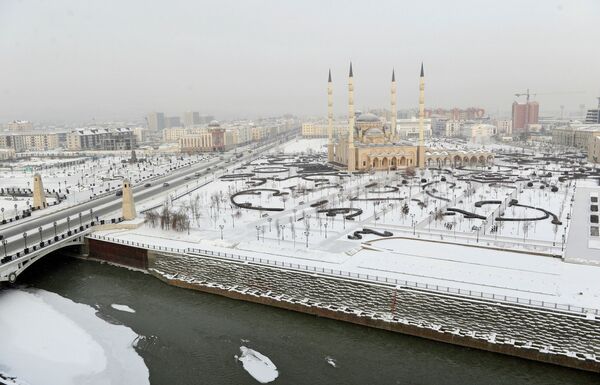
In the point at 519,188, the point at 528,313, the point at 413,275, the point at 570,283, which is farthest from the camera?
the point at 519,188

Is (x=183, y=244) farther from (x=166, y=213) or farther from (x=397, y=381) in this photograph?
(x=397, y=381)

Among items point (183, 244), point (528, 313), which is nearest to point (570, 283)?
point (528, 313)

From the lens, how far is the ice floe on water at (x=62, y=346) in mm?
15730

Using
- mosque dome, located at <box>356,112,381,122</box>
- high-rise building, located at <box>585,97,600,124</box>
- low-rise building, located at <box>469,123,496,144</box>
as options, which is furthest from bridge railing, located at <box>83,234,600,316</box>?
high-rise building, located at <box>585,97,600,124</box>

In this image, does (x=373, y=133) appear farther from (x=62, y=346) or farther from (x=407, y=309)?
(x=62, y=346)

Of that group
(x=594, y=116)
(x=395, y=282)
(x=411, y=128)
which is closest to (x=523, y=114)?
(x=594, y=116)

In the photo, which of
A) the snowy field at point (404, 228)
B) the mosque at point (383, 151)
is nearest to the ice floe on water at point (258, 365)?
the snowy field at point (404, 228)

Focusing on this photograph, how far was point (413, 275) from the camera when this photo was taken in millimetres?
20922

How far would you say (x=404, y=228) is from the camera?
2955 cm

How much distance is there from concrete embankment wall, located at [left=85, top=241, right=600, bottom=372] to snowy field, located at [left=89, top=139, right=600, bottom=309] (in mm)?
1211

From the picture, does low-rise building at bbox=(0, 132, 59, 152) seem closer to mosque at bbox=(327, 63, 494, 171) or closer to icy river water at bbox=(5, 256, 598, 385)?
mosque at bbox=(327, 63, 494, 171)

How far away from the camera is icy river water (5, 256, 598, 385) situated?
1568 centimetres

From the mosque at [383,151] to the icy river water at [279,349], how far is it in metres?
39.1

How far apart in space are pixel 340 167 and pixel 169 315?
42.8 m
